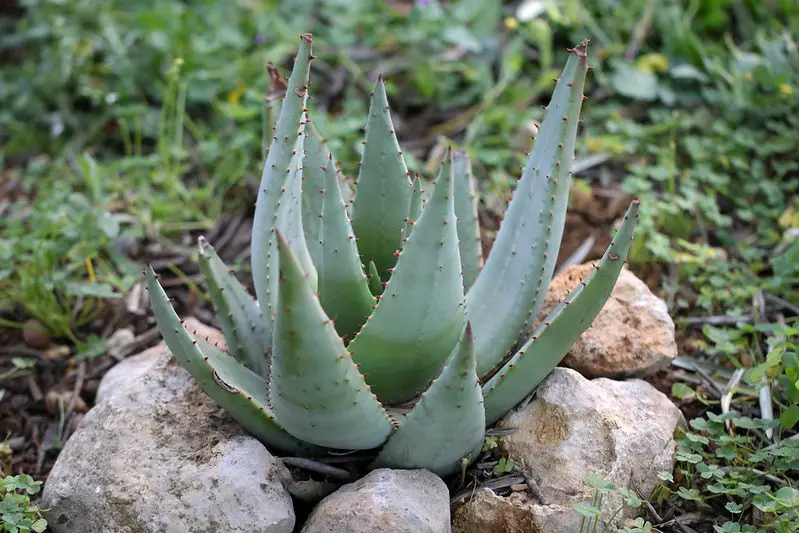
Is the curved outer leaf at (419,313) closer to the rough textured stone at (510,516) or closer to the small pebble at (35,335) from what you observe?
the rough textured stone at (510,516)

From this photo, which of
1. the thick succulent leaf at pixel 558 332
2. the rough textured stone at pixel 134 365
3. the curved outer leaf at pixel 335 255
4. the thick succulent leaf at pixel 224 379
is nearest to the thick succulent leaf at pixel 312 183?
the curved outer leaf at pixel 335 255

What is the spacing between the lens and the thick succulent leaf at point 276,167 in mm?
1947

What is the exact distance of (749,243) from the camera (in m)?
3.07

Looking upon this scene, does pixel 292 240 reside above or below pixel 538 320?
above

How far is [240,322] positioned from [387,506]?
0.67 m

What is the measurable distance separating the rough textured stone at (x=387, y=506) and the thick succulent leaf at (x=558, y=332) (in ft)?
0.84

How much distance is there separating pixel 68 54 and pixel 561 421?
290cm

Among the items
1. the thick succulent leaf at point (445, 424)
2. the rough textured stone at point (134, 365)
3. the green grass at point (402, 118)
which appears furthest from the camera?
the green grass at point (402, 118)

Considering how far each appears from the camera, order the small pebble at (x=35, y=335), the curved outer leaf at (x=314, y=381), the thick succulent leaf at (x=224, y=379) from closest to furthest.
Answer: the curved outer leaf at (x=314, y=381), the thick succulent leaf at (x=224, y=379), the small pebble at (x=35, y=335)

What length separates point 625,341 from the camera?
2.27m

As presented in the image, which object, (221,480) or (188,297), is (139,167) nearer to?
(188,297)

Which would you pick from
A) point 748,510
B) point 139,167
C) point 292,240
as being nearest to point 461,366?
point 292,240

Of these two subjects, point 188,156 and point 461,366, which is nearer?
point 461,366

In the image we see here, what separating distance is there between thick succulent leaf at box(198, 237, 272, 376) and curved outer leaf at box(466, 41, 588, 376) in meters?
0.56
